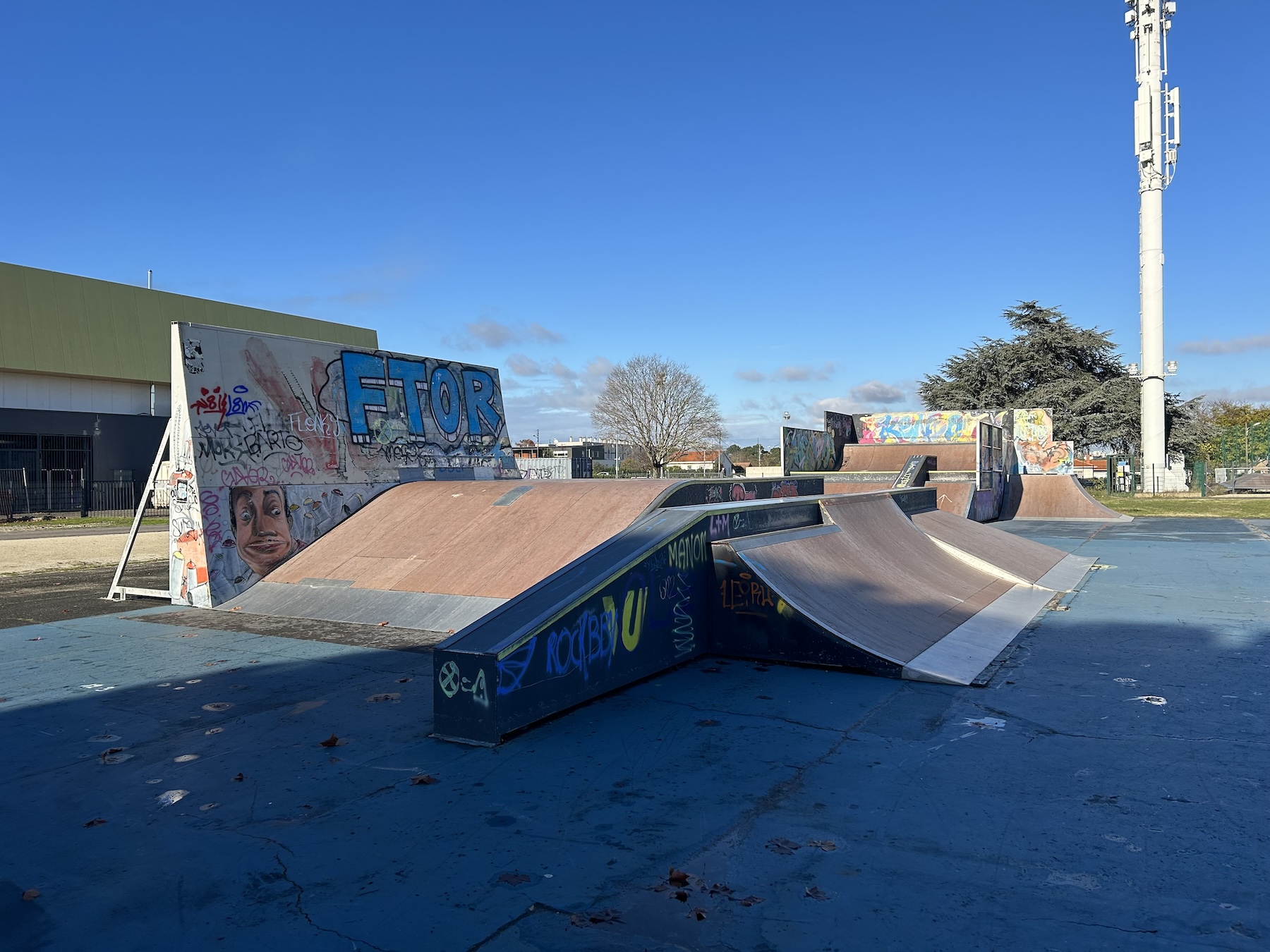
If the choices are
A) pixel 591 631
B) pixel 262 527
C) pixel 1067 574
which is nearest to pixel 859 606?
pixel 591 631

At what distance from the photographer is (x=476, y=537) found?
9.12 meters

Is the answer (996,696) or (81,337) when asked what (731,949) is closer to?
(996,696)

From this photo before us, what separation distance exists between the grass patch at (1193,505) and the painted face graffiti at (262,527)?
2352cm

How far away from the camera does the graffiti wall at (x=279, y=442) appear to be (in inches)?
363

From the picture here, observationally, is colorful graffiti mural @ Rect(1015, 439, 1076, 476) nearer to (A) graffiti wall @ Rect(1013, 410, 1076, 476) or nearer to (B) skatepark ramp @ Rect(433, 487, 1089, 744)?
(A) graffiti wall @ Rect(1013, 410, 1076, 476)

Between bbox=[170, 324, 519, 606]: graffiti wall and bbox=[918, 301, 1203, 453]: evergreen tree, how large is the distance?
130 ft

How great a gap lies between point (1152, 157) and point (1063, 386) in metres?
12.0

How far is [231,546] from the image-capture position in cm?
931

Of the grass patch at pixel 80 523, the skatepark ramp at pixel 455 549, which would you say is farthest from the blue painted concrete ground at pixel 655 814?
the grass patch at pixel 80 523

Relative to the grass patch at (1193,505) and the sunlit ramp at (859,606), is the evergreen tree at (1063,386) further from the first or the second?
the sunlit ramp at (859,606)

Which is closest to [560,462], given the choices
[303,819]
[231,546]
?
[231,546]

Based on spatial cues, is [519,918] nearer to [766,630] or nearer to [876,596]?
[766,630]

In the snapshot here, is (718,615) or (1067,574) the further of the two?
(1067,574)

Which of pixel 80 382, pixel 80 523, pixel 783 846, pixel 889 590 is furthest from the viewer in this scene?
pixel 80 382
